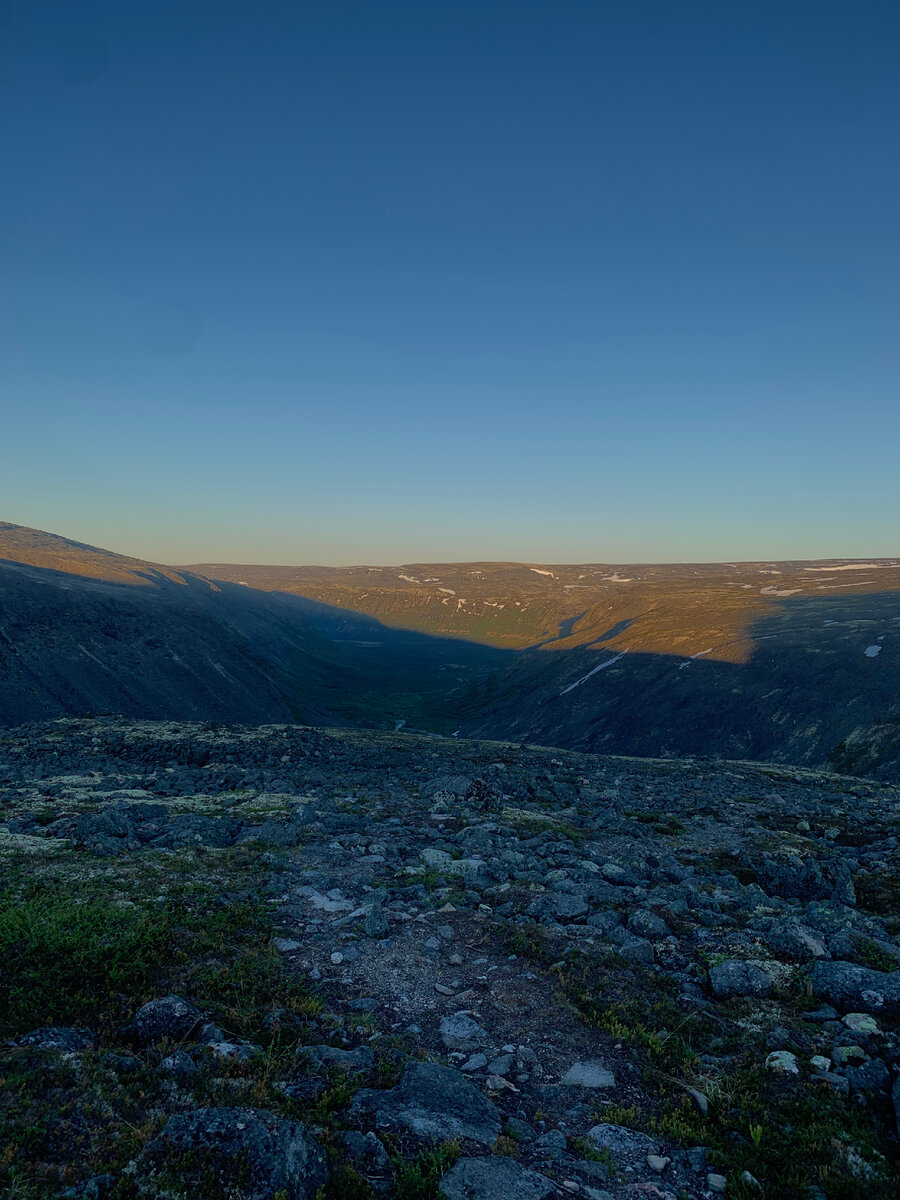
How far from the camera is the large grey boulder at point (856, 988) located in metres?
9.13

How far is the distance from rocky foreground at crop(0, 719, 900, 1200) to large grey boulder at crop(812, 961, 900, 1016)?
0.14 feet

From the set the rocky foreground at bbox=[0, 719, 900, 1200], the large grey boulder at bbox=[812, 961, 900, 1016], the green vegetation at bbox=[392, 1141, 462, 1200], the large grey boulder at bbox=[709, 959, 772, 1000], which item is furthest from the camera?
the large grey boulder at bbox=[709, 959, 772, 1000]

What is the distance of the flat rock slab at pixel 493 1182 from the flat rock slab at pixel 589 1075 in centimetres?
190

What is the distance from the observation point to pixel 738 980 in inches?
399

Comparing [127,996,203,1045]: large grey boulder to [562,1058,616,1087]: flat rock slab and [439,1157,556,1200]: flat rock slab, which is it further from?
[562,1058,616,1087]: flat rock slab

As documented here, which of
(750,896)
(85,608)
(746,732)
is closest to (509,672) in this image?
(746,732)

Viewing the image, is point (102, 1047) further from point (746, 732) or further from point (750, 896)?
point (746, 732)

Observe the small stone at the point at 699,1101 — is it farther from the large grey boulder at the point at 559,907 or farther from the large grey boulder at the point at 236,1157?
the large grey boulder at the point at 559,907

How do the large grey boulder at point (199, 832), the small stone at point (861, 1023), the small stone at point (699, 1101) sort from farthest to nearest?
the large grey boulder at point (199, 832) < the small stone at point (861, 1023) < the small stone at point (699, 1101)

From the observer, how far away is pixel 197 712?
235 feet

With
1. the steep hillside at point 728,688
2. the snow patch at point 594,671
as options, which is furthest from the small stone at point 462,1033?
the snow patch at point 594,671

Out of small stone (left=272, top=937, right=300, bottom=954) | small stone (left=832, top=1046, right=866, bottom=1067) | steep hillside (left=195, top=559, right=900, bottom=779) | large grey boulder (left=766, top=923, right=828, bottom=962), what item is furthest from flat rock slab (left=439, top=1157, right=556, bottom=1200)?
steep hillside (left=195, top=559, right=900, bottom=779)

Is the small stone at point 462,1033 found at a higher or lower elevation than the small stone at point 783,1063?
lower

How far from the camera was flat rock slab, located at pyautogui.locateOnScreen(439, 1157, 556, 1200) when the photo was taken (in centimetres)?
596
